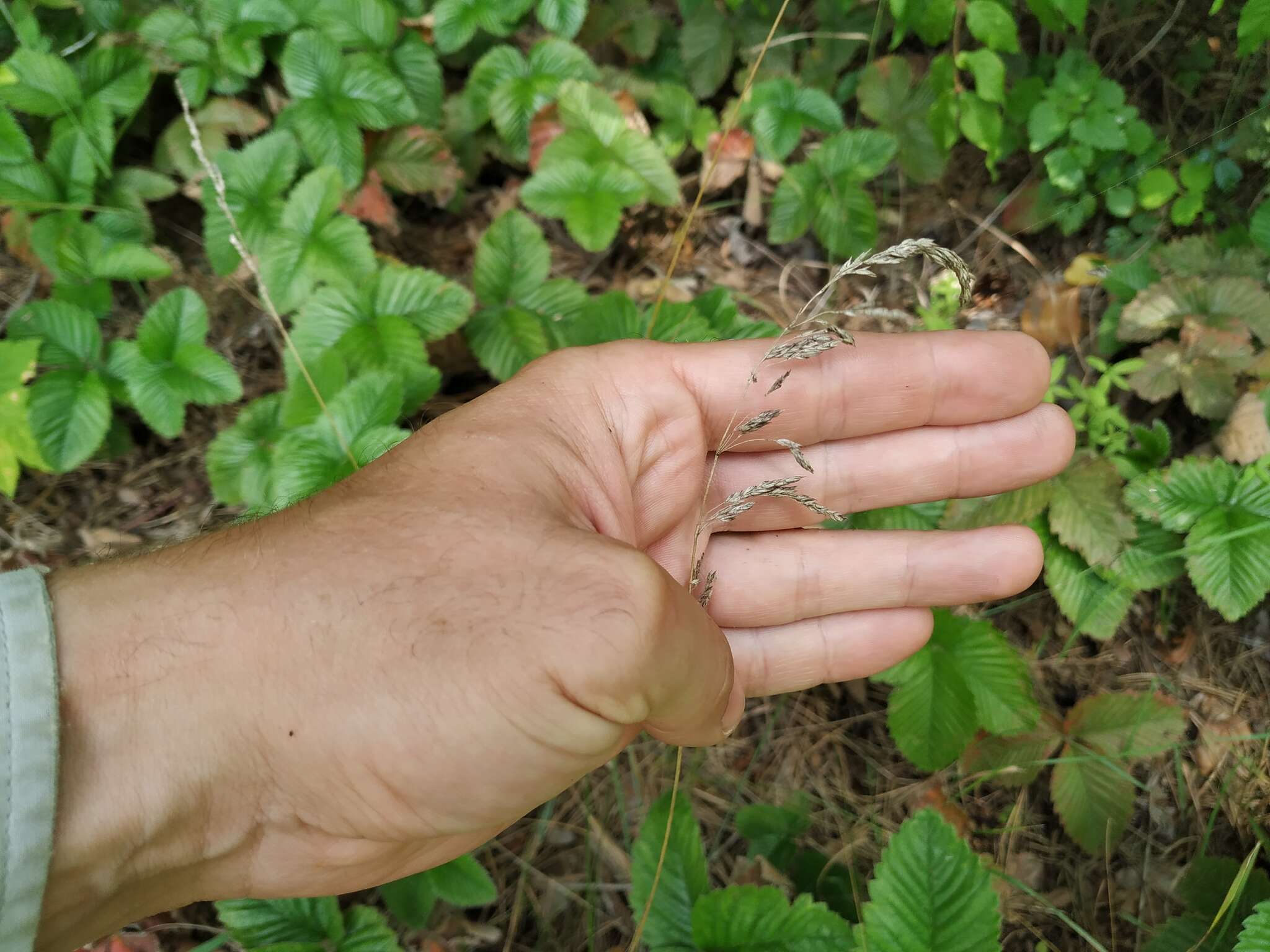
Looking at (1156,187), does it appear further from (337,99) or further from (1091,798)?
(337,99)

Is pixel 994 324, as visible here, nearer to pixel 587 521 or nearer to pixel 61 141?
pixel 587 521

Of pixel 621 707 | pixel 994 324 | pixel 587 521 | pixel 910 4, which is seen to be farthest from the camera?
pixel 994 324

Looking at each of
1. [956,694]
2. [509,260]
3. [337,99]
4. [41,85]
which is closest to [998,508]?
[956,694]

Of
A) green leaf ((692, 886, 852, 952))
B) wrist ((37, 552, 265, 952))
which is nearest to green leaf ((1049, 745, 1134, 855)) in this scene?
green leaf ((692, 886, 852, 952))

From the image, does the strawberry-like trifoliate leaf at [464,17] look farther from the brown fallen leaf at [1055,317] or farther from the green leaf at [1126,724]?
the green leaf at [1126,724]

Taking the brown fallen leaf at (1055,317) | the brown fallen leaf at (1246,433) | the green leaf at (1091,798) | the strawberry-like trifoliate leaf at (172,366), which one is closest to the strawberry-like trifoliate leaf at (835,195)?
the brown fallen leaf at (1055,317)

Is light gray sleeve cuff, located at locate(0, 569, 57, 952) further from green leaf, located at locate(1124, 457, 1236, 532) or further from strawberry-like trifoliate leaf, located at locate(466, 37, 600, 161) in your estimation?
green leaf, located at locate(1124, 457, 1236, 532)

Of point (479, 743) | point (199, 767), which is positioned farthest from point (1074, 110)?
point (199, 767)
